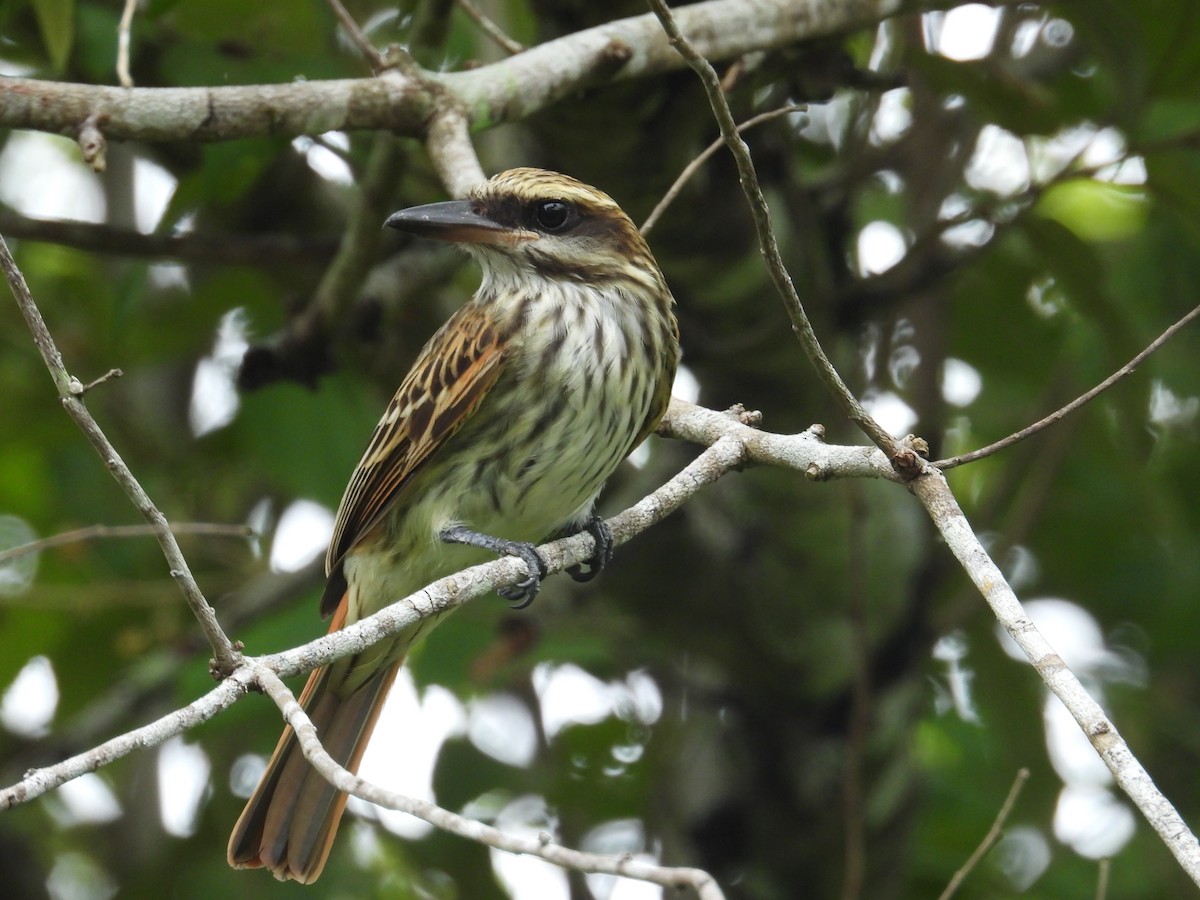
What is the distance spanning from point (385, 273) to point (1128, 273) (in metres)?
2.14

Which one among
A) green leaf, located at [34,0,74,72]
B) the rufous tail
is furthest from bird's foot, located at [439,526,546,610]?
green leaf, located at [34,0,74,72]

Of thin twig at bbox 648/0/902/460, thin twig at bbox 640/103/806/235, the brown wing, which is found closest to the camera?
thin twig at bbox 648/0/902/460

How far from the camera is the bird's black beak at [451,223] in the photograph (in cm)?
309

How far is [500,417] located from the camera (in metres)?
3.24

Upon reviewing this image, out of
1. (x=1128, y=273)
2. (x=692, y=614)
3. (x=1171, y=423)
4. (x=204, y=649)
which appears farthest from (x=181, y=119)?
(x=1171, y=423)

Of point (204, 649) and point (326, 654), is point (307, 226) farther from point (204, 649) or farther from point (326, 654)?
point (326, 654)

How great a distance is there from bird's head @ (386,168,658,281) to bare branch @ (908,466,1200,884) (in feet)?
4.56

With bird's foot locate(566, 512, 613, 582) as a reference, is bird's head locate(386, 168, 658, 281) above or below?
above

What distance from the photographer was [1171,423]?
15.5 feet

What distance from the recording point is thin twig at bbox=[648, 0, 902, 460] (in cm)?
203

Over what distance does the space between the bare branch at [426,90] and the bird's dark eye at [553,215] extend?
226mm

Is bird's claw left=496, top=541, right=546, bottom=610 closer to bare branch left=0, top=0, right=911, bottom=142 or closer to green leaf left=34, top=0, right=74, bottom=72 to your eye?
bare branch left=0, top=0, right=911, bottom=142

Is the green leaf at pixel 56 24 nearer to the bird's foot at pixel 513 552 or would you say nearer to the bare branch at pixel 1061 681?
the bird's foot at pixel 513 552

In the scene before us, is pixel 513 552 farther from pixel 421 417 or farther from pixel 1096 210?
pixel 1096 210
